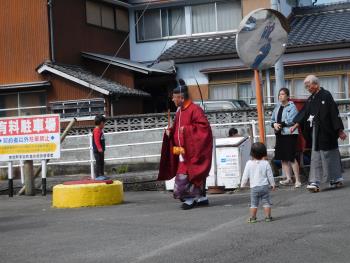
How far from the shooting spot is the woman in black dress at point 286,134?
11.4 m

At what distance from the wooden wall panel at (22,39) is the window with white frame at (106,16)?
2.79 meters

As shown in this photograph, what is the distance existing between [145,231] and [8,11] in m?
17.9

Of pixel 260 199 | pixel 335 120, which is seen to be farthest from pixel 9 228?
pixel 335 120

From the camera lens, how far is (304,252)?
657 centimetres

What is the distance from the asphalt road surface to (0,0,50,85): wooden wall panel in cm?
1364

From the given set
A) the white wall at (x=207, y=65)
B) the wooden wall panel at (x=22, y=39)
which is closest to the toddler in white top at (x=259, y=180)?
the white wall at (x=207, y=65)

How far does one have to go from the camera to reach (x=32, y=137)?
13.6 metres

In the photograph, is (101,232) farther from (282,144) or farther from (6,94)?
(6,94)

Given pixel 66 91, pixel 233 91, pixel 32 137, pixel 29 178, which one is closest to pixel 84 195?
pixel 32 137

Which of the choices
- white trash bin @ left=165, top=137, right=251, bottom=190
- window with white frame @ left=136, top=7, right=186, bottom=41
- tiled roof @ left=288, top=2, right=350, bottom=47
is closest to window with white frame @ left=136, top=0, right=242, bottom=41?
window with white frame @ left=136, top=7, right=186, bottom=41

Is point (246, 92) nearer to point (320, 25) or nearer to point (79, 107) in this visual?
point (320, 25)

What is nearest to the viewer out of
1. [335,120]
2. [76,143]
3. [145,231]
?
[145,231]

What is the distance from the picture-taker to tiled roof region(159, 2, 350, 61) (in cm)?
2397

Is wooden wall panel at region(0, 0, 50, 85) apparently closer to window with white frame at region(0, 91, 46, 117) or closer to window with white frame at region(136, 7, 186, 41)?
window with white frame at region(0, 91, 46, 117)
